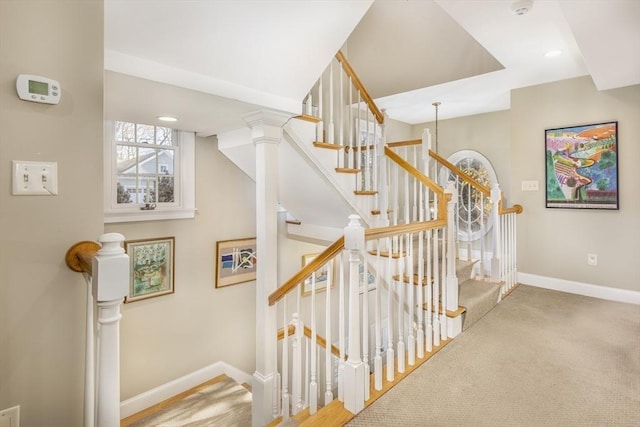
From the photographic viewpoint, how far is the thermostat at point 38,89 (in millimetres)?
1119

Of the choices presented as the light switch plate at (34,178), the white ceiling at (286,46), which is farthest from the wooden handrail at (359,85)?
the light switch plate at (34,178)

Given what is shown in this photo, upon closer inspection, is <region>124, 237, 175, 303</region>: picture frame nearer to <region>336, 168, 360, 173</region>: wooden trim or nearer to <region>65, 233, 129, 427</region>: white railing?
<region>336, 168, 360, 173</region>: wooden trim

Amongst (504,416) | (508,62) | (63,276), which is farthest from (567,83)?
(63,276)

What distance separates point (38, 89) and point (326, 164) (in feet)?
6.75

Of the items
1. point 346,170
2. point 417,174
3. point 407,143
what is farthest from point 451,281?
point 407,143

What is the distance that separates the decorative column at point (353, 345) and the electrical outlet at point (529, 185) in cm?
316

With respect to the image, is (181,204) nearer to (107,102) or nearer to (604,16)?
(107,102)

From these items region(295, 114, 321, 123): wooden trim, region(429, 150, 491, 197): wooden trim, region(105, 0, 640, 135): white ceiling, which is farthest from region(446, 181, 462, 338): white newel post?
region(105, 0, 640, 135): white ceiling

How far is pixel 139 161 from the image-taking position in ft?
10.2

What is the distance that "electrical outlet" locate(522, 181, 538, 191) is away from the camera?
12.6 feet

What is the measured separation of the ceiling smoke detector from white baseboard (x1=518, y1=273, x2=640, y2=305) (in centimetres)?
291

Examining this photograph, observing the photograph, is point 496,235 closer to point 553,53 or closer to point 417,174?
point 417,174

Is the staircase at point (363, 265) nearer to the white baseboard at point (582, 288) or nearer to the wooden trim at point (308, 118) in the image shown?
the wooden trim at point (308, 118)

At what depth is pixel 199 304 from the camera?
11.5ft
